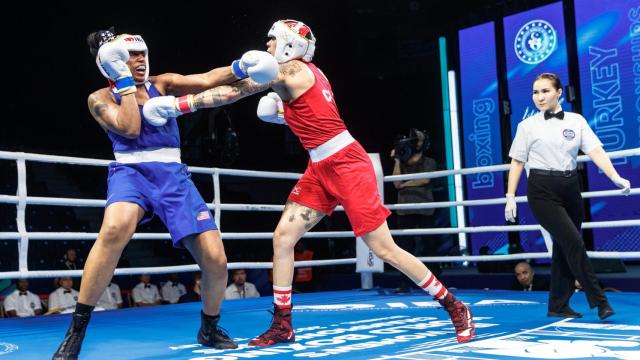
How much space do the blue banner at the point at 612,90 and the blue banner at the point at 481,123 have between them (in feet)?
4.02

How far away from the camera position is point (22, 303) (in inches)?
257

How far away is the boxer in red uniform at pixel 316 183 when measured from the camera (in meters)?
2.71

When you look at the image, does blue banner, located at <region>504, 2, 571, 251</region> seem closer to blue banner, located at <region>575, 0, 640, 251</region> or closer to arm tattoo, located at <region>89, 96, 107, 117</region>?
blue banner, located at <region>575, 0, 640, 251</region>

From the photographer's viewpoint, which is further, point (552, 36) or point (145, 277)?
point (552, 36)

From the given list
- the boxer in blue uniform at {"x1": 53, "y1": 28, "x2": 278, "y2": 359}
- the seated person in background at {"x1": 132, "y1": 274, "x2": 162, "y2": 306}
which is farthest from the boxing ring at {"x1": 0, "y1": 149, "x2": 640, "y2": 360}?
the seated person in background at {"x1": 132, "y1": 274, "x2": 162, "y2": 306}

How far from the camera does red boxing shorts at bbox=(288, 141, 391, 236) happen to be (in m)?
2.71

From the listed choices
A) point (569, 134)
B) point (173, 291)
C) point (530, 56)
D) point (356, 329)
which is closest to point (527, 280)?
point (569, 134)

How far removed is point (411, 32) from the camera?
11672 mm

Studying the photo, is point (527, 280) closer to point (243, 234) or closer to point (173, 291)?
point (243, 234)

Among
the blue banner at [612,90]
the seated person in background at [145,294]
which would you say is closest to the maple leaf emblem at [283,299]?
the seated person in background at [145,294]

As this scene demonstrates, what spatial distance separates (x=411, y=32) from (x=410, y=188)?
22.4ft

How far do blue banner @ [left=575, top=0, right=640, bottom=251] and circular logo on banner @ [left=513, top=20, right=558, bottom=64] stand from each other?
14.7 inches

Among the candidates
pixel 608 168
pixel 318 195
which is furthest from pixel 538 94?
pixel 318 195

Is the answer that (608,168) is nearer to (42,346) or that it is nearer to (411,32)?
(42,346)
